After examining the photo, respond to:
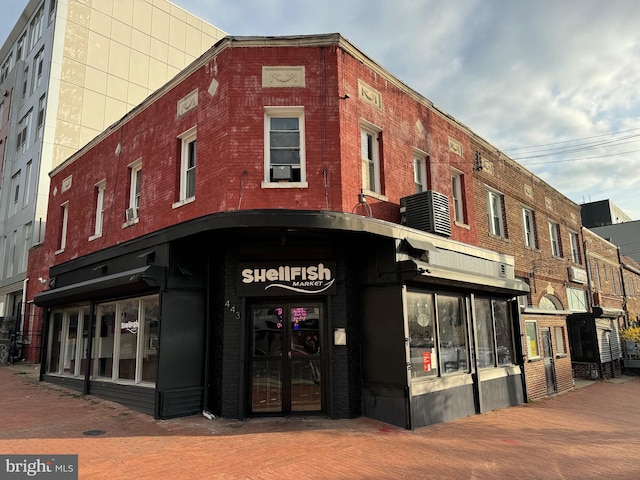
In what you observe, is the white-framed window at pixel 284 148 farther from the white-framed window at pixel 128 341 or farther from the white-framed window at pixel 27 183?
the white-framed window at pixel 27 183

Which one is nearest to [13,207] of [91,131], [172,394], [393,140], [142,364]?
[91,131]

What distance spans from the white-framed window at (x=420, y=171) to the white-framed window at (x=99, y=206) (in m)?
9.24

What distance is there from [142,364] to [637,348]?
71.6 feet

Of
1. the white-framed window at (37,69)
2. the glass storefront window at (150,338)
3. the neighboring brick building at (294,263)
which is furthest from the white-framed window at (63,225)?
the white-framed window at (37,69)

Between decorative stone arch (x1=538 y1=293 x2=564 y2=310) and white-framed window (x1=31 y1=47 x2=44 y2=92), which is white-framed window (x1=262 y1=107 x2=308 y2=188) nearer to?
decorative stone arch (x1=538 y1=293 x2=564 y2=310)

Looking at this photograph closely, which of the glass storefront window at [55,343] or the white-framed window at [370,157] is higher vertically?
the white-framed window at [370,157]

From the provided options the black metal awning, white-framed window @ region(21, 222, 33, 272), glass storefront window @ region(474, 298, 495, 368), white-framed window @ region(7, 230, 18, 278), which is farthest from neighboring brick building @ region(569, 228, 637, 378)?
white-framed window @ region(7, 230, 18, 278)

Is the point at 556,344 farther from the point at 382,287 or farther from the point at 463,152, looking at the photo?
the point at 382,287

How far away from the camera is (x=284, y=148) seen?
9.54 meters

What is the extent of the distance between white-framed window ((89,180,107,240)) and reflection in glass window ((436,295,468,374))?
A: 33.5 ft

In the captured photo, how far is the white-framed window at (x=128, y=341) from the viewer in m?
10.2

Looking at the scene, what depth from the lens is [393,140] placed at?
10766 mm

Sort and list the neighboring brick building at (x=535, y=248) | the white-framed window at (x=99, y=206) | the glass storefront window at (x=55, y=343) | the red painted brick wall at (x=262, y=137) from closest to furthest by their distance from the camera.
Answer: the red painted brick wall at (x=262, y=137) < the neighboring brick building at (x=535, y=248) < the white-framed window at (x=99, y=206) < the glass storefront window at (x=55, y=343)

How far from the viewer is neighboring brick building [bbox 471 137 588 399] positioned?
13.8 m
